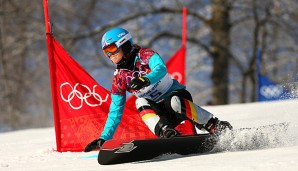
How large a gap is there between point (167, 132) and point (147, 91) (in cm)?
58

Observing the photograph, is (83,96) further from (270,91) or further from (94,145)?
(270,91)

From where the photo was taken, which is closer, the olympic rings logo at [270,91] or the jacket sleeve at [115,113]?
the jacket sleeve at [115,113]

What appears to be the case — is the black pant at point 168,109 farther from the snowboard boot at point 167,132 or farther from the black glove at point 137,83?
the black glove at point 137,83

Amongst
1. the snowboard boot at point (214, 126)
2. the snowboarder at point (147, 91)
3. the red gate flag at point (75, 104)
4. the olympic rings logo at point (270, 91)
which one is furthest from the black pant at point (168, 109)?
the olympic rings logo at point (270, 91)

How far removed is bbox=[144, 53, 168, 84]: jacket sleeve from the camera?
16.4 ft

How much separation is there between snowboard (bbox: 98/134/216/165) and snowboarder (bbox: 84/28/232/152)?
28 cm

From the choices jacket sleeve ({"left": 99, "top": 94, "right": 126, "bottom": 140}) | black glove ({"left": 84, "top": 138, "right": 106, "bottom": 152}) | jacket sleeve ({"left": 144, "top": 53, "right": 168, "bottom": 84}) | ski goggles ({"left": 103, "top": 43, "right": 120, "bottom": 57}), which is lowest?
black glove ({"left": 84, "top": 138, "right": 106, "bottom": 152})

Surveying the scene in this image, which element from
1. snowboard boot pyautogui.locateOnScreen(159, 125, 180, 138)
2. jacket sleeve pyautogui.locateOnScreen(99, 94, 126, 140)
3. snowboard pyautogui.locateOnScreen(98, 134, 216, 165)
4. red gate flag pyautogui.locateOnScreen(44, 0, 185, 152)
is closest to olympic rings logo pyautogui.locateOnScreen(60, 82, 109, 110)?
red gate flag pyautogui.locateOnScreen(44, 0, 185, 152)

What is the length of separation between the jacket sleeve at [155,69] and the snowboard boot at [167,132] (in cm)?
39

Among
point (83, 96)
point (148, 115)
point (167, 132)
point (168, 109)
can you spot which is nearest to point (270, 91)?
point (83, 96)

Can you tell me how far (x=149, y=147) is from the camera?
15.6 feet

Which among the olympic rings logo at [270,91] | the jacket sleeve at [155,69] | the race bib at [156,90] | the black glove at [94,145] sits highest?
the jacket sleeve at [155,69]

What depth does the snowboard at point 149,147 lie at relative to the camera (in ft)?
15.3

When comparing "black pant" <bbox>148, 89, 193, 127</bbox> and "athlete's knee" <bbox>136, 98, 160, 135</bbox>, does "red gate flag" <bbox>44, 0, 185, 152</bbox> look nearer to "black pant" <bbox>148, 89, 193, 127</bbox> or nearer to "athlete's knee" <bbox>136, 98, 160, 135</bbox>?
"black pant" <bbox>148, 89, 193, 127</bbox>
